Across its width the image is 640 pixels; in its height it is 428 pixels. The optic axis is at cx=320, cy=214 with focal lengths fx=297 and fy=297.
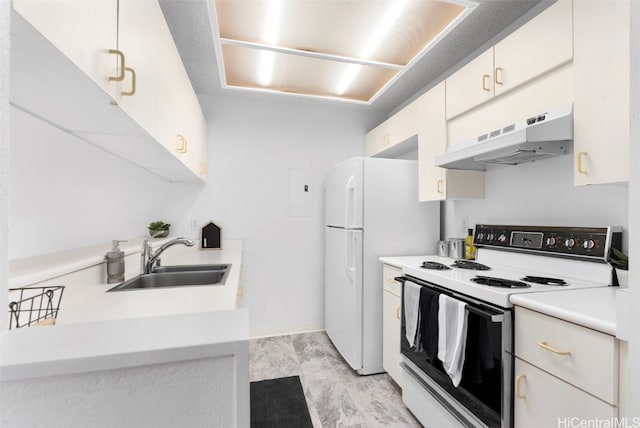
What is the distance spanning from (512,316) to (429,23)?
1.76 meters

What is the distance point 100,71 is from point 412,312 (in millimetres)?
1805

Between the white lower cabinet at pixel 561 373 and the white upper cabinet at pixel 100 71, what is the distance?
1602mm

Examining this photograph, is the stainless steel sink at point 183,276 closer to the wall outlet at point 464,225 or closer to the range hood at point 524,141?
the range hood at point 524,141

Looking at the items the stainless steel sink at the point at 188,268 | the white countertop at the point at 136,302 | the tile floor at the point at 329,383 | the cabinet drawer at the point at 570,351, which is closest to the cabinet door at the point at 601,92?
the cabinet drawer at the point at 570,351

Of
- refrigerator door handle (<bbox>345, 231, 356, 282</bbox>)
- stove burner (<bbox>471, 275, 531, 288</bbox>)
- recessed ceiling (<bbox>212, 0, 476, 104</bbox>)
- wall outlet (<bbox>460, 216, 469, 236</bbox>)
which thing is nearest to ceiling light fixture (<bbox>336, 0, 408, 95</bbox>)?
recessed ceiling (<bbox>212, 0, 476, 104</bbox>)

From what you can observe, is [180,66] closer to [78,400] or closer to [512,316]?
[78,400]

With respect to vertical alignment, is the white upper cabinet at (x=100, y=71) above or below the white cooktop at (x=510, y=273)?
above

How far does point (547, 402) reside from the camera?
106 cm

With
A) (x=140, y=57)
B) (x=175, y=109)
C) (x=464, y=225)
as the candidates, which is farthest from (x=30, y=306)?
(x=464, y=225)

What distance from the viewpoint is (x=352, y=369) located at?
239 centimetres

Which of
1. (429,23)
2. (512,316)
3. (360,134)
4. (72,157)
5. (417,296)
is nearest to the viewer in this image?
(512,316)

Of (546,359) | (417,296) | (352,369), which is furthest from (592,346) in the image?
(352,369)

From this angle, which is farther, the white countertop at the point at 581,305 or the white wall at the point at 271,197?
the white wall at the point at 271,197

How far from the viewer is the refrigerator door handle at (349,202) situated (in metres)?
2.42
